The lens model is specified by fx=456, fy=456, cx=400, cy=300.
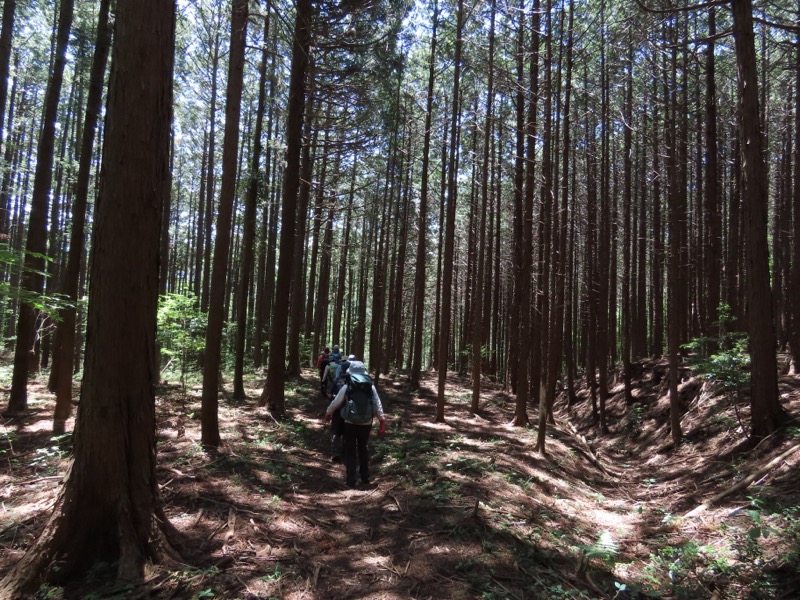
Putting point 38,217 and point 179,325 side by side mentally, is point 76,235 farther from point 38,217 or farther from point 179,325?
point 179,325

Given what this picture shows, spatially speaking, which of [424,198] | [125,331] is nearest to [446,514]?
[125,331]

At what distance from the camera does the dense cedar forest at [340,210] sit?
359 centimetres

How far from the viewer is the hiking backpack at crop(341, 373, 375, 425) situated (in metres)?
6.46

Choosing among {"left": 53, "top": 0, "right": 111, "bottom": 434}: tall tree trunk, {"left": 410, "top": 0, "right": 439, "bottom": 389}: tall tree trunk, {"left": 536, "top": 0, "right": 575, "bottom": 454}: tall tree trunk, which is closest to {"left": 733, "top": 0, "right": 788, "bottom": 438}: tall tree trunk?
{"left": 536, "top": 0, "right": 575, "bottom": 454}: tall tree trunk

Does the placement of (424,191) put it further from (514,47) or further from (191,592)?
(191,592)

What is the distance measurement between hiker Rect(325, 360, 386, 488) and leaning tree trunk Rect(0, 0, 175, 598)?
2988 millimetres

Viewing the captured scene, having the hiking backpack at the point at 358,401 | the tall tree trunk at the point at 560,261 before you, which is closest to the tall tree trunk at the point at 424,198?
the tall tree trunk at the point at 560,261

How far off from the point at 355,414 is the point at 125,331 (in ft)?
11.6

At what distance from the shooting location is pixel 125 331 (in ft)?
11.7

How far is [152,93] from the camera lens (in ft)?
12.2

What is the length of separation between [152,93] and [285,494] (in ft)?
15.2

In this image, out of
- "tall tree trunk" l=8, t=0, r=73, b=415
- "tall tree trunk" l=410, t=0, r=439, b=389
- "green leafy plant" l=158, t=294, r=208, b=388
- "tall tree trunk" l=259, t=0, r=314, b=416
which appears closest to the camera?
"tall tree trunk" l=8, t=0, r=73, b=415

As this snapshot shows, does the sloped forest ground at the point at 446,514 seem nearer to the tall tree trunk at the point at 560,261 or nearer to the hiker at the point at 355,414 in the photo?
the hiker at the point at 355,414

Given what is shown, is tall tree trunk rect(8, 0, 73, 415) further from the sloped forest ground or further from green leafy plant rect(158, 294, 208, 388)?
green leafy plant rect(158, 294, 208, 388)
